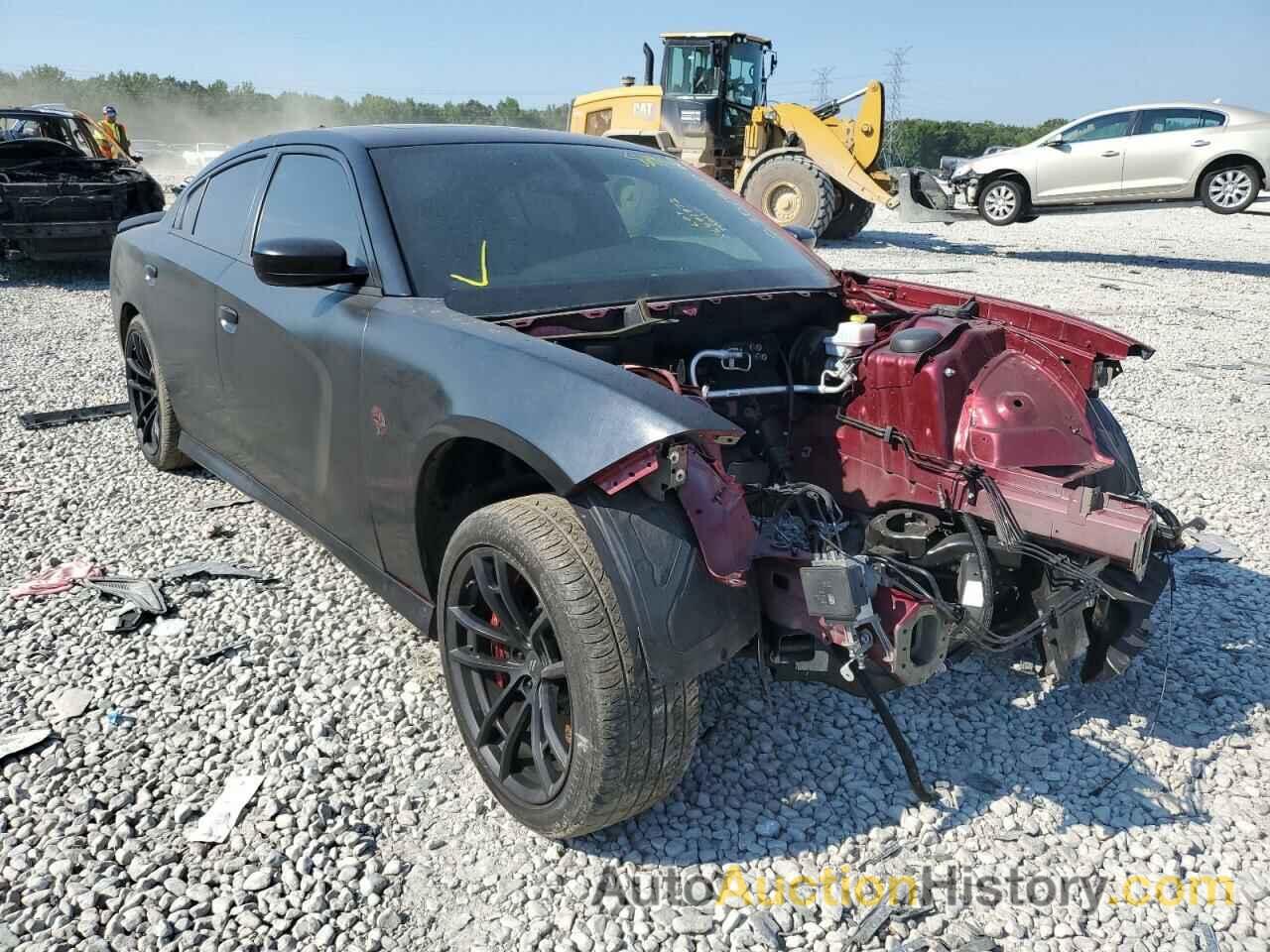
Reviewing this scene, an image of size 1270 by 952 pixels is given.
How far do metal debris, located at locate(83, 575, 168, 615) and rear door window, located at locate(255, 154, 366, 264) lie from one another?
54.1 inches

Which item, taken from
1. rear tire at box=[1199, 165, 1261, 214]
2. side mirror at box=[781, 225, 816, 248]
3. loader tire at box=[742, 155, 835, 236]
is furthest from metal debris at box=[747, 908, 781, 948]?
rear tire at box=[1199, 165, 1261, 214]

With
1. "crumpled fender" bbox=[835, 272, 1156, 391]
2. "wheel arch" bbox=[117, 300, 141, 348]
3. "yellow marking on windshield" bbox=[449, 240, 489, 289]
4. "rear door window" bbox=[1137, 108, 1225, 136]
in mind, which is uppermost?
"rear door window" bbox=[1137, 108, 1225, 136]

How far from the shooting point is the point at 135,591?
11.7 feet

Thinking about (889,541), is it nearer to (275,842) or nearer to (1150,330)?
(275,842)

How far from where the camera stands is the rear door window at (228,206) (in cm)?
373

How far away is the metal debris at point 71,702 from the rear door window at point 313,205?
156cm

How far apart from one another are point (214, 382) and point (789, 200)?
11859mm

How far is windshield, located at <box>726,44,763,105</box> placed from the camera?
1452cm

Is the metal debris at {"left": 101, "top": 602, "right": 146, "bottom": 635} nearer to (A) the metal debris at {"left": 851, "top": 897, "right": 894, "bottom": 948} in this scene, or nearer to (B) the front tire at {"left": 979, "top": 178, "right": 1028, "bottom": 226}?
(A) the metal debris at {"left": 851, "top": 897, "right": 894, "bottom": 948}

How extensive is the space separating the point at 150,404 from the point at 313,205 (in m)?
2.20

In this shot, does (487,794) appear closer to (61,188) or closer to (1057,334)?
(1057,334)

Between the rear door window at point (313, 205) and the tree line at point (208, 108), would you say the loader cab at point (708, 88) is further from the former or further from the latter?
the tree line at point (208, 108)

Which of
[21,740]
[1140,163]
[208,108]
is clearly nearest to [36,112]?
[21,740]

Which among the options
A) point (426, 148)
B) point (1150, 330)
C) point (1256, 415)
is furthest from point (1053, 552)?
point (1150, 330)
